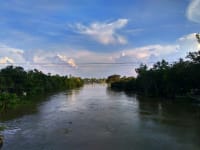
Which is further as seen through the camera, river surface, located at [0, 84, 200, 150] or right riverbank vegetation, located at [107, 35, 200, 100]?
right riverbank vegetation, located at [107, 35, 200, 100]

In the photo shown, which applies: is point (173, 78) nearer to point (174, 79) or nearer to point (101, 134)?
point (174, 79)

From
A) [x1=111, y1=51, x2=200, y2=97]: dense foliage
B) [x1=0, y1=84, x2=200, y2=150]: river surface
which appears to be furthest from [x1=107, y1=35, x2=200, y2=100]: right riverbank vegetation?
[x1=0, y1=84, x2=200, y2=150]: river surface

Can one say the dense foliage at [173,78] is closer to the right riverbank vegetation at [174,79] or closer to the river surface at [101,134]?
the right riverbank vegetation at [174,79]

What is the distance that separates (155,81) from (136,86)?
20206 millimetres

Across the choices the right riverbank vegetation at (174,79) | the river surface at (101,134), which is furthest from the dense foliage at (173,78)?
the river surface at (101,134)

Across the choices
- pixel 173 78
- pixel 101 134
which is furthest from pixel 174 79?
pixel 101 134

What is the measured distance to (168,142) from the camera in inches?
696

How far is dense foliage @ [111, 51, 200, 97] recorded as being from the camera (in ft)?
145

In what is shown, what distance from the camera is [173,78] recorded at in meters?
51.8

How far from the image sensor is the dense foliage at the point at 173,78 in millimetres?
Result: 44188

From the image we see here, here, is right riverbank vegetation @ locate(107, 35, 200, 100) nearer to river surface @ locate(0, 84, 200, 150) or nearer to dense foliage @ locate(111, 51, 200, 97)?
A: dense foliage @ locate(111, 51, 200, 97)

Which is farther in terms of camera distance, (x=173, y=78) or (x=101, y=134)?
(x=173, y=78)

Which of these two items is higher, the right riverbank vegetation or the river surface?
the right riverbank vegetation

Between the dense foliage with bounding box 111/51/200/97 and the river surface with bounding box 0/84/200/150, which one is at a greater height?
the dense foliage with bounding box 111/51/200/97
